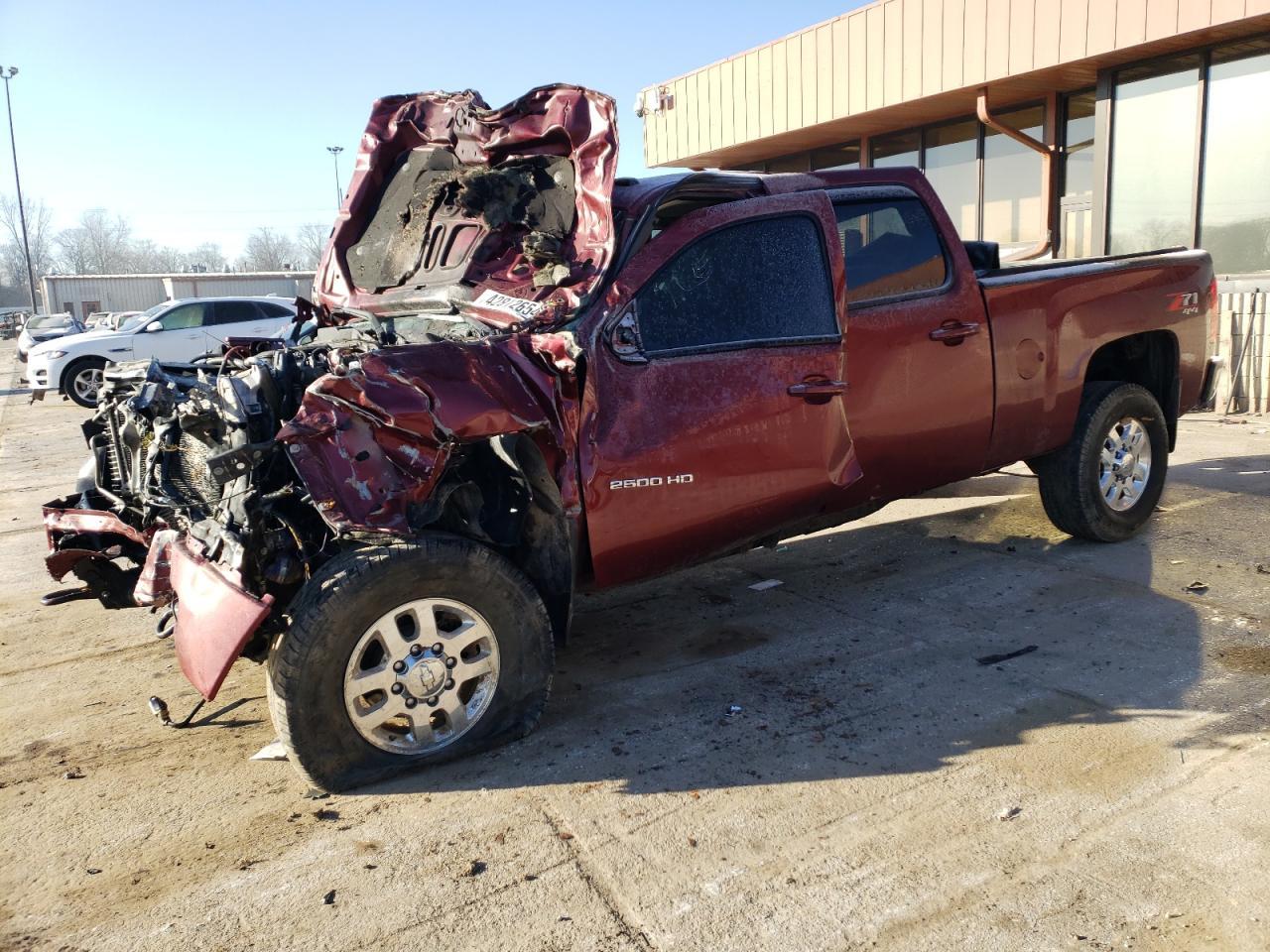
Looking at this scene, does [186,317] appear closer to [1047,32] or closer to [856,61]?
[856,61]

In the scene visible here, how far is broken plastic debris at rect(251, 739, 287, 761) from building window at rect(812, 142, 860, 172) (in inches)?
587

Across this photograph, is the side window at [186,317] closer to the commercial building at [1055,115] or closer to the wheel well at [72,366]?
the wheel well at [72,366]

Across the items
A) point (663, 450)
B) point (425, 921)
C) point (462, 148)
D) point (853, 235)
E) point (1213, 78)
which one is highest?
point (1213, 78)

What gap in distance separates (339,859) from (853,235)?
11.0ft

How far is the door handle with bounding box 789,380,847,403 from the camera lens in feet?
13.1

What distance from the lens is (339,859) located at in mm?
2898

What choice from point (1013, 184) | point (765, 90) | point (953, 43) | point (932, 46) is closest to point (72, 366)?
point (765, 90)

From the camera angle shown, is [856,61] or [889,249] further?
[856,61]

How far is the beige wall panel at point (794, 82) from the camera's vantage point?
1528cm

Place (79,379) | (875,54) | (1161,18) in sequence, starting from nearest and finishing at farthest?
(1161,18), (875,54), (79,379)

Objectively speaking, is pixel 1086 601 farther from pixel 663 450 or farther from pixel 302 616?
pixel 302 616

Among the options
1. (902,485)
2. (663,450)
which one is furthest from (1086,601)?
(663,450)

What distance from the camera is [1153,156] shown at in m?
11.9

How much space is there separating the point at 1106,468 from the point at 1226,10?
23.6ft
